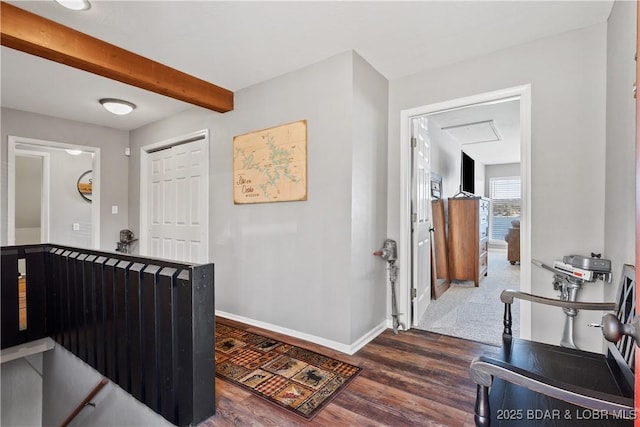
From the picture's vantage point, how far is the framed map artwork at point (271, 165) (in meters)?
2.73

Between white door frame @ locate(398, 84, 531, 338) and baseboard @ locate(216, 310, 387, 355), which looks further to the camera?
baseboard @ locate(216, 310, 387, 355)

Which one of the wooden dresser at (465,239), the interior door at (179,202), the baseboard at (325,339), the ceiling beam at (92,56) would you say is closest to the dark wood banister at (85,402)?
the baseboard at (325,339)

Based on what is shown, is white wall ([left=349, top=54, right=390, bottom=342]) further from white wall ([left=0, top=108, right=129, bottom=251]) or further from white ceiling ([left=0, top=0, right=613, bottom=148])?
white wall ([left=0, top=108, right=129, bottom=251])

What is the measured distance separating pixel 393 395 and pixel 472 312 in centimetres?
199

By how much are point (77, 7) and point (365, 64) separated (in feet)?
6.71

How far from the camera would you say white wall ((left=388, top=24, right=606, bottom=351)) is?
2.09 meters

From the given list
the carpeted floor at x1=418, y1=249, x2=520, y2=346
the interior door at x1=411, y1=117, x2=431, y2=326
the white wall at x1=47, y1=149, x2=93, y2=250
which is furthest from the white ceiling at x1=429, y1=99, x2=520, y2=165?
the white wall at x1=47, y1=149, x2=93, y2=250

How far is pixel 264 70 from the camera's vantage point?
2812 mm

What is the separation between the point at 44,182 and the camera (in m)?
5.09

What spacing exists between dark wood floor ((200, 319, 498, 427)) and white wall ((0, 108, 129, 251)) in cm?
357

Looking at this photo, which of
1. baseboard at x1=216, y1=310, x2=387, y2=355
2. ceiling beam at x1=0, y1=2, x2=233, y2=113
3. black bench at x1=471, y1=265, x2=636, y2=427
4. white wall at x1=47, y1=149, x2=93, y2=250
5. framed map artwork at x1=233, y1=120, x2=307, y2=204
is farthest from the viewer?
white wall at x1=47, y1=149, x2=93, y2=250

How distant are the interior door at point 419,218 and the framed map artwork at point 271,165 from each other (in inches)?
43.6

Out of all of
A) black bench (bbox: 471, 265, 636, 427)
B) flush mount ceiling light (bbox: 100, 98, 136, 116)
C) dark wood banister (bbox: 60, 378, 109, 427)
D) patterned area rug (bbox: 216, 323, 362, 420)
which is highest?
flush mount ceiling light (bbox: 100, 98, 136, 116)

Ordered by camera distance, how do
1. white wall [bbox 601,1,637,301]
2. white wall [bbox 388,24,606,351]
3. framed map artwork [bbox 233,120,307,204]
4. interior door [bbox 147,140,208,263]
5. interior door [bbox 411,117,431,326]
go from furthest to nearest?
interior door [bbox 147,140,208,263], interior door [bbox 411,117,431,326], framed map artwork [bbox 233,120,307,204], white wall [bbox 388,24,606,351], white wall [bbox 601,1,637,301]
